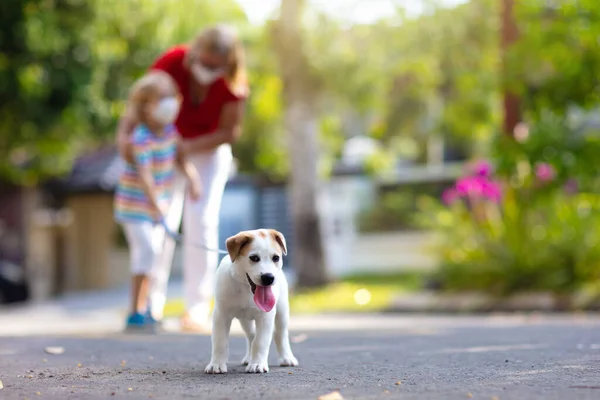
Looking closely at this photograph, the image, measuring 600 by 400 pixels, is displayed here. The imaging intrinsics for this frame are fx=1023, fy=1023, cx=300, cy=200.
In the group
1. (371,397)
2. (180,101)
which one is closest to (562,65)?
(180,101)

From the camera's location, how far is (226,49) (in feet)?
23.6

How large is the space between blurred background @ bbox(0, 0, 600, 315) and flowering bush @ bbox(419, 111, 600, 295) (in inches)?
1.0

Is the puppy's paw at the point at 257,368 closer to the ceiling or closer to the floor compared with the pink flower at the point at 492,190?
closer to the floor

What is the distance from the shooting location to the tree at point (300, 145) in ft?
51.2

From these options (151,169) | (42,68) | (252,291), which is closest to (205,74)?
(151,169)

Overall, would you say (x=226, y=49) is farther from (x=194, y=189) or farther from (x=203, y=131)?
(x=194, y=189)

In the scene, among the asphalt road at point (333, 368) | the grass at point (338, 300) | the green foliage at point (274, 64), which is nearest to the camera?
the asphalt road at point (333, 368)

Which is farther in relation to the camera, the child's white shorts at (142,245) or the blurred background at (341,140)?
the blurred background at (341,140)

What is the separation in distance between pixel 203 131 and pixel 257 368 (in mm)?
3212

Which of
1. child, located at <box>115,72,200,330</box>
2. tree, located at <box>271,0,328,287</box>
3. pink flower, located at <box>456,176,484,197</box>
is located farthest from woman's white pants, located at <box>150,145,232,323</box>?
tree, located at <box>271,0,328,287</box>

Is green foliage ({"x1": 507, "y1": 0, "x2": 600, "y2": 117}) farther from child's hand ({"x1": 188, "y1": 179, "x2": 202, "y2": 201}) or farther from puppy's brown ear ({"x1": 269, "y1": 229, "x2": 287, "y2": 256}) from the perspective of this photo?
puppy's brown ear ({"x1": 269, "y1": 229, "x2": 287, "y2": 256})

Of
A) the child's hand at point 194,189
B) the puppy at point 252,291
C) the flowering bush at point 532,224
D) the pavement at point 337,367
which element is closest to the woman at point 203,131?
the child's hand at point 194,189

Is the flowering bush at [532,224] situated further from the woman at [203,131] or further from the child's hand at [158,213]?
the child's hand at [158,213]

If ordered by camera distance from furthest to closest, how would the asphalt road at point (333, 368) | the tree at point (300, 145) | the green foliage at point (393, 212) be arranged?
the green foliage at point (393, 212) < the tree at point (300, 145) < the asphalt road at point (333, 368)
